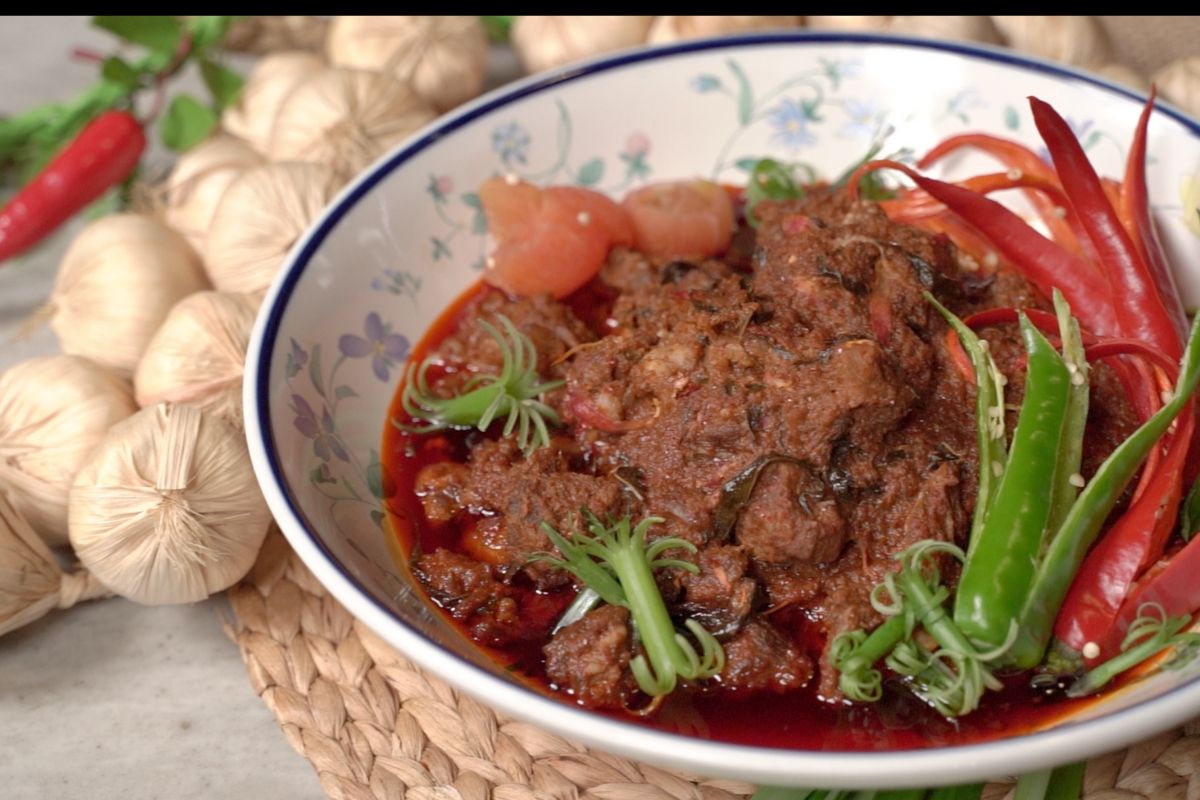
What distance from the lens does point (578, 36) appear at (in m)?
5.26

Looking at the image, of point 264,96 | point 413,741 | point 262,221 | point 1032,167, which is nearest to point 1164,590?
point 1032,167

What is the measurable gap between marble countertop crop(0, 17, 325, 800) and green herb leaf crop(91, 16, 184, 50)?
9.65ft

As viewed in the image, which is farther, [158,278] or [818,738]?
[158,278]

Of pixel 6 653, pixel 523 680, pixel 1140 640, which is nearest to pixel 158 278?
pixel 6 653

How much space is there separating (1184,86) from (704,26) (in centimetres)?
200

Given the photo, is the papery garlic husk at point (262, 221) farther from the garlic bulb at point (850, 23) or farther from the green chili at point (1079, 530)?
the green chili at point (1079, 530)

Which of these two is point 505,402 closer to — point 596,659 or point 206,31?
point 596,659

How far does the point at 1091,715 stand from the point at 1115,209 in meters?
Answer: 1.76

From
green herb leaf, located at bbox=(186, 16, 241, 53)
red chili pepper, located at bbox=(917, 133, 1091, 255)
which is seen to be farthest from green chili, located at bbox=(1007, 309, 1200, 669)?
green herb leaf, located at bbox=(186, 16, 241, 53)

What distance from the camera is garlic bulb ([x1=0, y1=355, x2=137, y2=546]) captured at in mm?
3541

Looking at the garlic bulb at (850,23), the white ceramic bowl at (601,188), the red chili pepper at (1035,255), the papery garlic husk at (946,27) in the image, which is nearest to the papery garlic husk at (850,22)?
the garlic bulb at (850,23)

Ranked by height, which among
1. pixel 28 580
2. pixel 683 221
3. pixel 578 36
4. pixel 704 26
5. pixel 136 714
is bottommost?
pixel 136 714
